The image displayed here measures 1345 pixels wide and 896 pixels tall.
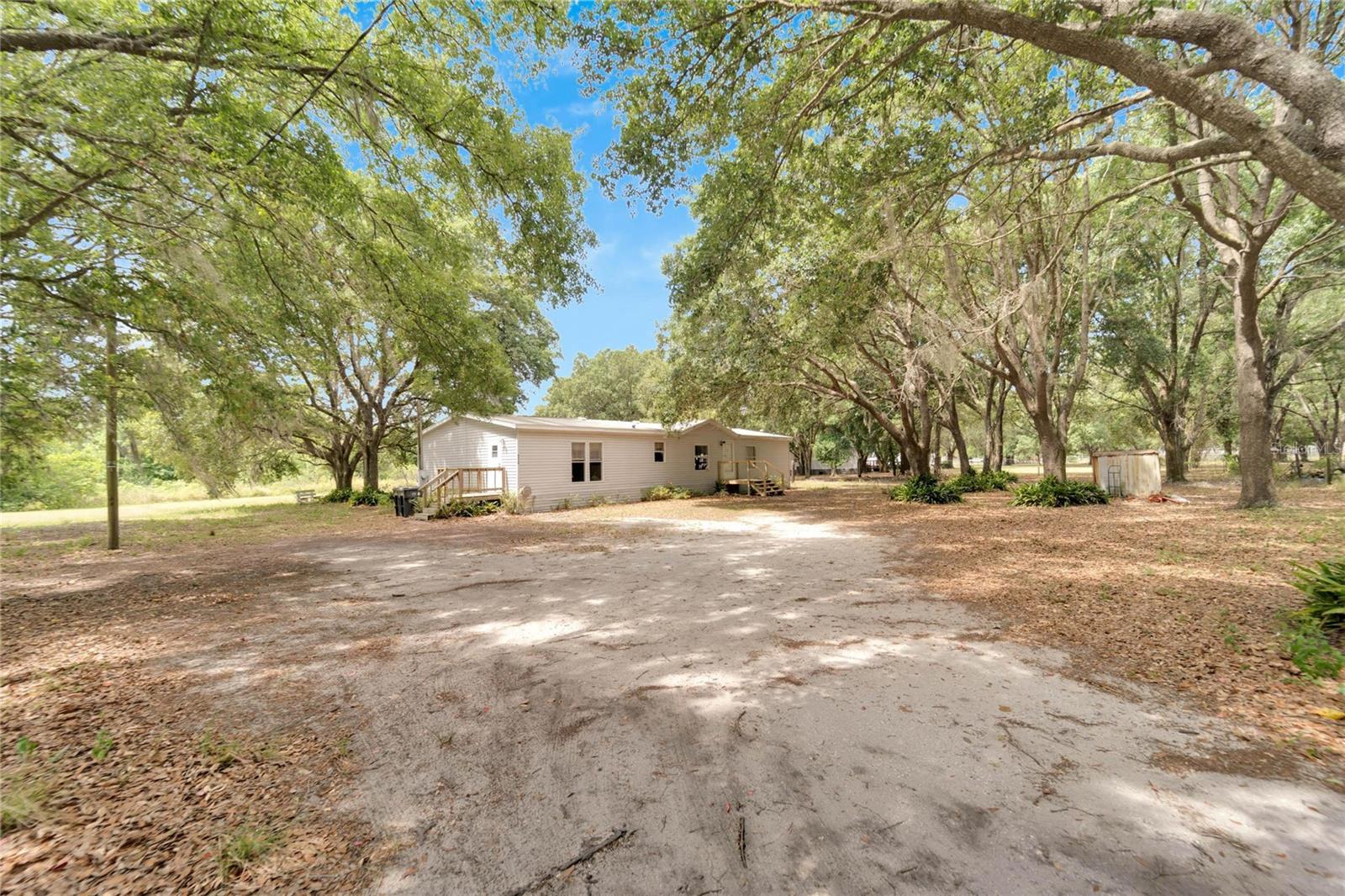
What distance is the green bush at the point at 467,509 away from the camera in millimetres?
14219

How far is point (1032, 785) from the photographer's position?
2.35 metres

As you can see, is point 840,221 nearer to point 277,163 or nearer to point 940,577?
point 940,577

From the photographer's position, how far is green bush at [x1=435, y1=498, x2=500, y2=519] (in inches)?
560

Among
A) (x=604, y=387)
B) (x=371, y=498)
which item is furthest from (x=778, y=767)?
(x=604, y=387)

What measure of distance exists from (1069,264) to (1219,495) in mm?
7723

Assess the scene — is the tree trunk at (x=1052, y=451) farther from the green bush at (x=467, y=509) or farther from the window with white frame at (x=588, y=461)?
the green bush at (x=467, y=509)

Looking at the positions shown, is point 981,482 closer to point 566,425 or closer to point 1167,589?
point 1167,589

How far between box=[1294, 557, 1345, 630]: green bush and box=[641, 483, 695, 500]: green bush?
53.8 ft

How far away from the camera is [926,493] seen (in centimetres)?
1583

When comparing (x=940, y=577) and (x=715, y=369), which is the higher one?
(x=715, y=369)

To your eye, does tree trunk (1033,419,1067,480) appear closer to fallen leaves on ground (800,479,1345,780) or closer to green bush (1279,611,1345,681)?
fallen leaves on ground (800,479,1345,780)

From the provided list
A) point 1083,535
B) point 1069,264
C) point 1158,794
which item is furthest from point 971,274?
point 1158,794

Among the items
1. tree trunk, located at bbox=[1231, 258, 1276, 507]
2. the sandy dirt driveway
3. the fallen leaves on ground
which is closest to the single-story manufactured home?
the fallen leaves on ground

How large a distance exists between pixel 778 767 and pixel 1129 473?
17243 millimetres
